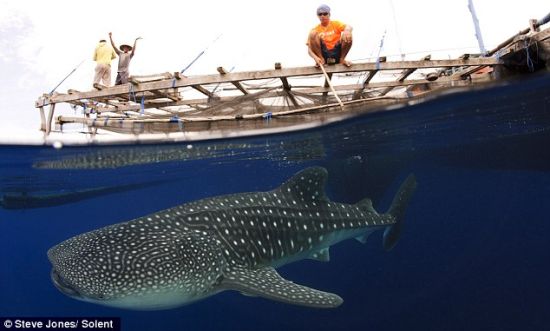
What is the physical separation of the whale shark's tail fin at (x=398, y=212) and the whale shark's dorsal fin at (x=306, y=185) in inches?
78.7

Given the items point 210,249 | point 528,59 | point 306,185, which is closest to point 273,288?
point 210,249

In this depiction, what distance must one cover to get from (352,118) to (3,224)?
2583cm

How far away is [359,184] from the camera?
15328 mm

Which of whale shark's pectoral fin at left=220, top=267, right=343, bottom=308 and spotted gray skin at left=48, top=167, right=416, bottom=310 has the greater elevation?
spotted gray skin at left=48, top=167, right=416, bottom=310

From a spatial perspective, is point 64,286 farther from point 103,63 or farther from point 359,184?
point 359,184

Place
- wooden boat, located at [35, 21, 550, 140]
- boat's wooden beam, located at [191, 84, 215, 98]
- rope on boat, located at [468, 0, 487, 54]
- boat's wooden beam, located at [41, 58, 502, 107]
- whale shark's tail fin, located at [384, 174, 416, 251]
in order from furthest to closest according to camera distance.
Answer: rope on boat, located at [468, 0, 487, 54] < boat's wooden beam, located at [191, 84, 215, 98] < wooden boat, located at [35, 21, 550, 140] < boat's wooden beam, located at [41, 58, 502, 107] < whale shark's tail fin, located at [384, 174, 416, 251]

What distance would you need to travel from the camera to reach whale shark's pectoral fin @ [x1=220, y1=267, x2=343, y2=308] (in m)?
4.63

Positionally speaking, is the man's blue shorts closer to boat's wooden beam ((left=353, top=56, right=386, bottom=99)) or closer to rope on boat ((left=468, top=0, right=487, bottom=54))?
boat's wooden beam ((left=353, top=56, right=386, bottom=99))

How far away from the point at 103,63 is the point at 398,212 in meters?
9.00

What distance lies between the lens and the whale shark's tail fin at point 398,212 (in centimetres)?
845

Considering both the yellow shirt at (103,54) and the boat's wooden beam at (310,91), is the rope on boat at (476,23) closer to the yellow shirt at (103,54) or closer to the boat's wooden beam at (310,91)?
the boat's wooden beam at (310,91)

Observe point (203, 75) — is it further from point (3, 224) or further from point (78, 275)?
point (3, 224)

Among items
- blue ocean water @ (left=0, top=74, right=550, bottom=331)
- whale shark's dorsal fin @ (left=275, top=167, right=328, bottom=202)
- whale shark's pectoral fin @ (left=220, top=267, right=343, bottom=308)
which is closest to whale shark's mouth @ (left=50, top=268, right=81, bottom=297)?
whale shark's pectoral fin @ (left=220, top=267, right=343, bottom=308)

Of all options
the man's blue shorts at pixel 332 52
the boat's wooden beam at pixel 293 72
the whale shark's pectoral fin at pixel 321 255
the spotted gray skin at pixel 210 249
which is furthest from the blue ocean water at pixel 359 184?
the whale shark's pectoral fin at pixel 321 255
